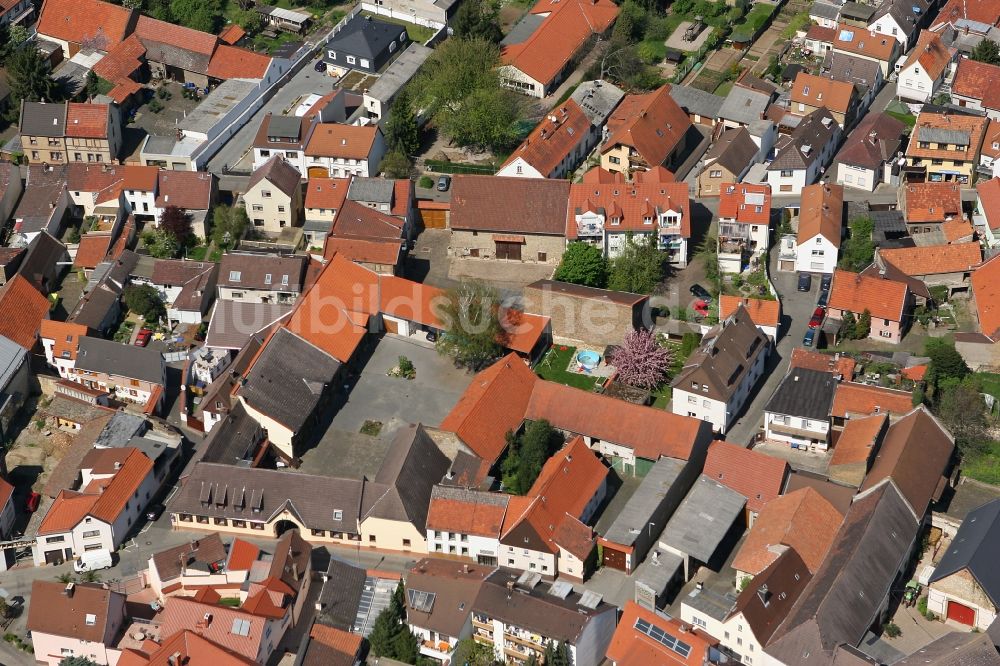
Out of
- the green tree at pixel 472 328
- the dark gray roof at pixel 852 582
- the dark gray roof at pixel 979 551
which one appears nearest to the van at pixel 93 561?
the green tree at pixel 472 328

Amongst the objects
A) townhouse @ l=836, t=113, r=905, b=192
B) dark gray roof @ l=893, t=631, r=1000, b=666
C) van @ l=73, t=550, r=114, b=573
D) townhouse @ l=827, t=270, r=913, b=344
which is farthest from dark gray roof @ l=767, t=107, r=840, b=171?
van @ l=73, t=550, r=114, b=573

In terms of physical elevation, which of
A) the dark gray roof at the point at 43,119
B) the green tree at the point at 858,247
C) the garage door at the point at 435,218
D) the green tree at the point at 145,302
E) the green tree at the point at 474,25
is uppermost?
the green tree at the point at 858,247

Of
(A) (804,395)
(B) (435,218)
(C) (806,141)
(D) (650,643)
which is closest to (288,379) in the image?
(B) (435,218)

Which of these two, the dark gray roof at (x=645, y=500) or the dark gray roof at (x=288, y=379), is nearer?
the dark gray roof at (x=645, y=500)

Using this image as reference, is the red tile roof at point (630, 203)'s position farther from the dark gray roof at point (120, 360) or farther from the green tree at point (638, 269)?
the dark gray roof at point (120, 360)

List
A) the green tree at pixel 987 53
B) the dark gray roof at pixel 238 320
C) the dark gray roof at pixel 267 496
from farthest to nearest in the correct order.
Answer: the green tree at pixel 987 53 < the dark gray roof at pixel 238 320 < the dark gray roof at pixel 267 496

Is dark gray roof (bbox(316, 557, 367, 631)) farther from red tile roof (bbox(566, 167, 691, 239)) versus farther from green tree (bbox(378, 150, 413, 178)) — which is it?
green tree (bbox(378, 150, 413, 178))

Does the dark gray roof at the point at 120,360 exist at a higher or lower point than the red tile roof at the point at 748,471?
lower

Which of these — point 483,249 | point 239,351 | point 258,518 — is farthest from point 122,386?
point 483,249
